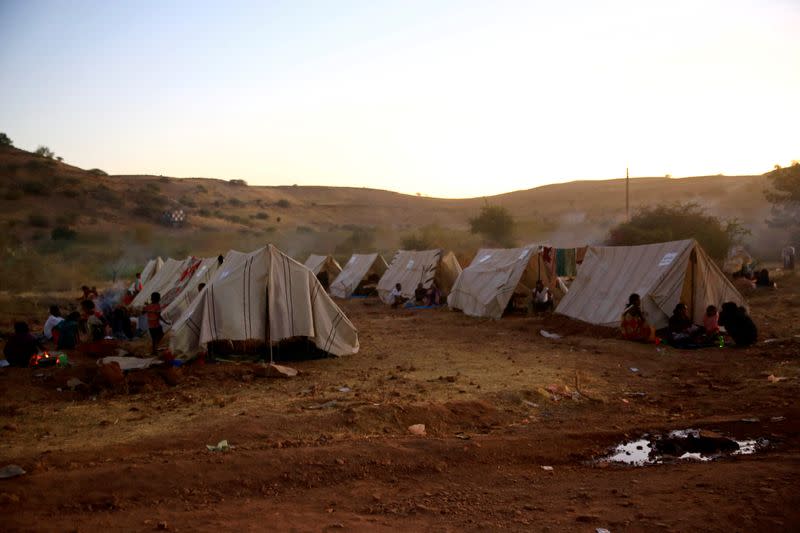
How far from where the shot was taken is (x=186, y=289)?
54.9 feet

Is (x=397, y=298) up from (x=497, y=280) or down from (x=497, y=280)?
down

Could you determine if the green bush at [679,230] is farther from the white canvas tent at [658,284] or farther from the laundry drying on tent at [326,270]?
the white canvas tent at [658,284]

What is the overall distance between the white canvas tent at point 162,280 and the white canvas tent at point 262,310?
34.6 feet

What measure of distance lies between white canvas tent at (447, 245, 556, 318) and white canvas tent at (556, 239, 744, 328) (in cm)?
273

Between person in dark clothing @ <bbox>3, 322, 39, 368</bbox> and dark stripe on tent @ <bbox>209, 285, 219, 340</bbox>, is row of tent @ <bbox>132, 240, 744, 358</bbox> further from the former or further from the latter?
person in dark clothing @ <bbox>3, 322, 39, 368</bbox>

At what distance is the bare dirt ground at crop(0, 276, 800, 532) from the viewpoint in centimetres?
427

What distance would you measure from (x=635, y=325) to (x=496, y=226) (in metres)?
33.4

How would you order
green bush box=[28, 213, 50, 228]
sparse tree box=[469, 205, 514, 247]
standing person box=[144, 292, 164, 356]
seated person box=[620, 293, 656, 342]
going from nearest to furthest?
standing person box=[144, 292, 164, 356]
seated person box=[620, 293, 656, 342]
green bush box=[28, 213, 50, 228]
sparse tree box=[469, 205, 514, 247]

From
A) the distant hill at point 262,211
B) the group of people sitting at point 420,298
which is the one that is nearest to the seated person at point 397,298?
the group of people sitting at point 420,298

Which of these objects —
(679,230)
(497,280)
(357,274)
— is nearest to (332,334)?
(497,280)

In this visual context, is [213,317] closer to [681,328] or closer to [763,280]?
[681,328]

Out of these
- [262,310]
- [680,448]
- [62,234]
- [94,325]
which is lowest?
[680,448]

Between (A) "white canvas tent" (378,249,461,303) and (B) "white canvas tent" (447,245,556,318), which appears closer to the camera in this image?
(B) "white canvas tent" (447,245,556,318)

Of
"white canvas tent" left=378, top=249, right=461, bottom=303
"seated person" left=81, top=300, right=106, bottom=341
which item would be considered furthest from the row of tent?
"white canvas tent" left=378, top=249, right=461, bottom=303
